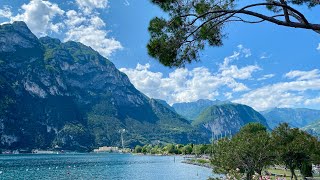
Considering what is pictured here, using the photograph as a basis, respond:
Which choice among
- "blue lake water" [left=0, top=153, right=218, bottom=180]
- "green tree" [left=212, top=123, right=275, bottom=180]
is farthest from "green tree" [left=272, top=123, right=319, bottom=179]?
"blue lake water" [left=0, top=153, right=218, bottom=180]

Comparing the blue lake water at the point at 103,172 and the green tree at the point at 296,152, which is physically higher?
the green tree at the point at 296,152

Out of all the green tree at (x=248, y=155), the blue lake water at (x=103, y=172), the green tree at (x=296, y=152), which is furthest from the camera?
the blue lake water at (x=103, y=172)

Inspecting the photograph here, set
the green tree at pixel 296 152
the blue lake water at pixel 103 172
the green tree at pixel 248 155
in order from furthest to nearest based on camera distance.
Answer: the blue lake water at pixel 103 172, the green tree at pixel 296 152, the green tree at pixel 248 155

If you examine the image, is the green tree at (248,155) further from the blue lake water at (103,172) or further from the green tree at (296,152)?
the blue lake water at (103,172)

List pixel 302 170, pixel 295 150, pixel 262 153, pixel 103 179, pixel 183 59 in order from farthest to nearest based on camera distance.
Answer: pixel 103 179 → pixel 302 170 → pixel 295 150 → pixel 262 153 → pixel 183 59

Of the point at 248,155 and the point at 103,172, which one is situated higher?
the point at 248,155

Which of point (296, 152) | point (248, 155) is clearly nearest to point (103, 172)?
point (248, 155)

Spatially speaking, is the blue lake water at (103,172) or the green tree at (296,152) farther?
the blue lake water at (103,172)

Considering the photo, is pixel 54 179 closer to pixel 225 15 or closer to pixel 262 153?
pixel 262 153

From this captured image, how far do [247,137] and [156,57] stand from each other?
37515 mm

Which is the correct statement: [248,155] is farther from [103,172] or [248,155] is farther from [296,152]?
[103,172]

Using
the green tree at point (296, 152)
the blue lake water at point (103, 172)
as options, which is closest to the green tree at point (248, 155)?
the green tree at point (296, 152)

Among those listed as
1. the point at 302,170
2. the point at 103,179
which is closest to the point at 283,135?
the point at 302,170

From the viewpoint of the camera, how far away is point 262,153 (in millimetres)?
46594
